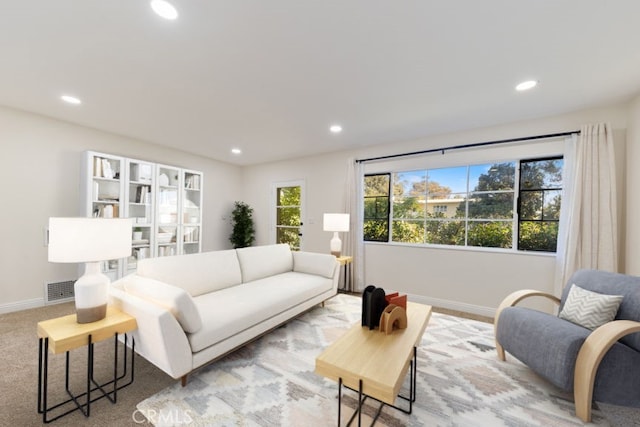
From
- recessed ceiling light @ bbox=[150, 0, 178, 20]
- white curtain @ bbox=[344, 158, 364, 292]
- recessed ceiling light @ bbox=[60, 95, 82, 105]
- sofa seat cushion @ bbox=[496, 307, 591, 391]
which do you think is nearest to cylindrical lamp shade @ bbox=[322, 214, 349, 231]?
white curtain @ bbox=[344, 158, 364, 292]

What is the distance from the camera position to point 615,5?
139 cm

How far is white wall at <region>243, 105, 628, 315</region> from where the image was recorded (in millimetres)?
2910

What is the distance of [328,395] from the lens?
1.68 meters

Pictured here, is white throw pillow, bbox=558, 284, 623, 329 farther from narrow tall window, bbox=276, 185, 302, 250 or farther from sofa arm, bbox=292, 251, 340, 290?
narrow tall window, bbox=276, 185, 302, 250

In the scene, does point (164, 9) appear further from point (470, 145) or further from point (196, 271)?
point (470, 145)

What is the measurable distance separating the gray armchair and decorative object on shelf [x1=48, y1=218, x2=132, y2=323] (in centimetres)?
288

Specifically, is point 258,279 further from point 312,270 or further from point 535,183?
point 535,183

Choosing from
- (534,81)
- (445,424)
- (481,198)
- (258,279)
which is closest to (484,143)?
(481,198)

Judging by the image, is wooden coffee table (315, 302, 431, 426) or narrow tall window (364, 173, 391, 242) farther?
narrow tall window (364, 173, 391, 242)

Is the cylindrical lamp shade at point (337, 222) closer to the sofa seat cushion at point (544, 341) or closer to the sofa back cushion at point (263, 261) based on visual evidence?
the sofa back cushion at point (263, 261)

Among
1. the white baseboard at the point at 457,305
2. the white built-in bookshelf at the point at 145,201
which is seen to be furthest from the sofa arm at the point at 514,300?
the white built-in bookshelf at the point at 145,201

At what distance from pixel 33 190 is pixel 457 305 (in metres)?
5.69

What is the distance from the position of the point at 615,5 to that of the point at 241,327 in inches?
124

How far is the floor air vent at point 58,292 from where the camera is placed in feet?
10.6
